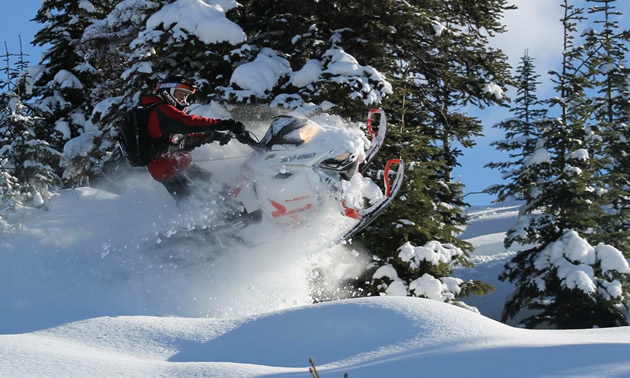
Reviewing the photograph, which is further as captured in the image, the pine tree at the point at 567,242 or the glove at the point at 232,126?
the pine tree at the point at 567,242

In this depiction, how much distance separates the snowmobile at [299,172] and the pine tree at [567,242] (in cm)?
773

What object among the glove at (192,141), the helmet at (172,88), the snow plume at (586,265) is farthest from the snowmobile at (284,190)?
the snow plume at (586,265)

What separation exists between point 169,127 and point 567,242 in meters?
10.1

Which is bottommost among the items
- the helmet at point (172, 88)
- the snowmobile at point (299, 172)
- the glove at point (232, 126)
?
the snowmobile at point (299, 172)

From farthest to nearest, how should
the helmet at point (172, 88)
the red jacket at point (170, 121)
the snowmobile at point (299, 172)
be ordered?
the helmet at point (172, 88), the snowmobile at point (299, 172), the red jacket at point (170, 121)

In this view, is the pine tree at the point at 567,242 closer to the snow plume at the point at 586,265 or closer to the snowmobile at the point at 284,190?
the snow plume at the point at 586,265

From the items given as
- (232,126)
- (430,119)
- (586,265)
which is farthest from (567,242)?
(232,126)

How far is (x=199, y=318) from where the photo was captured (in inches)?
316

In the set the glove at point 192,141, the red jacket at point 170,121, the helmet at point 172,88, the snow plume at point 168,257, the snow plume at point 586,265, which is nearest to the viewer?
the snow plume at point 168,257

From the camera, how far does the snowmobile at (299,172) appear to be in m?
9.47

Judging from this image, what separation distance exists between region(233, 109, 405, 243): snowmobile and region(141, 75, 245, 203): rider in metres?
0.45

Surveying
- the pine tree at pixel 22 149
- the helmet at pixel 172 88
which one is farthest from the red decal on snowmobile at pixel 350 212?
the pine tree at pixel 22 149

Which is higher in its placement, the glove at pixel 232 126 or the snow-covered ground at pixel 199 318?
the glove at pixel 232 126

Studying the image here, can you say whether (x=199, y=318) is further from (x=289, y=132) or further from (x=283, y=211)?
(x=289, y=132)
